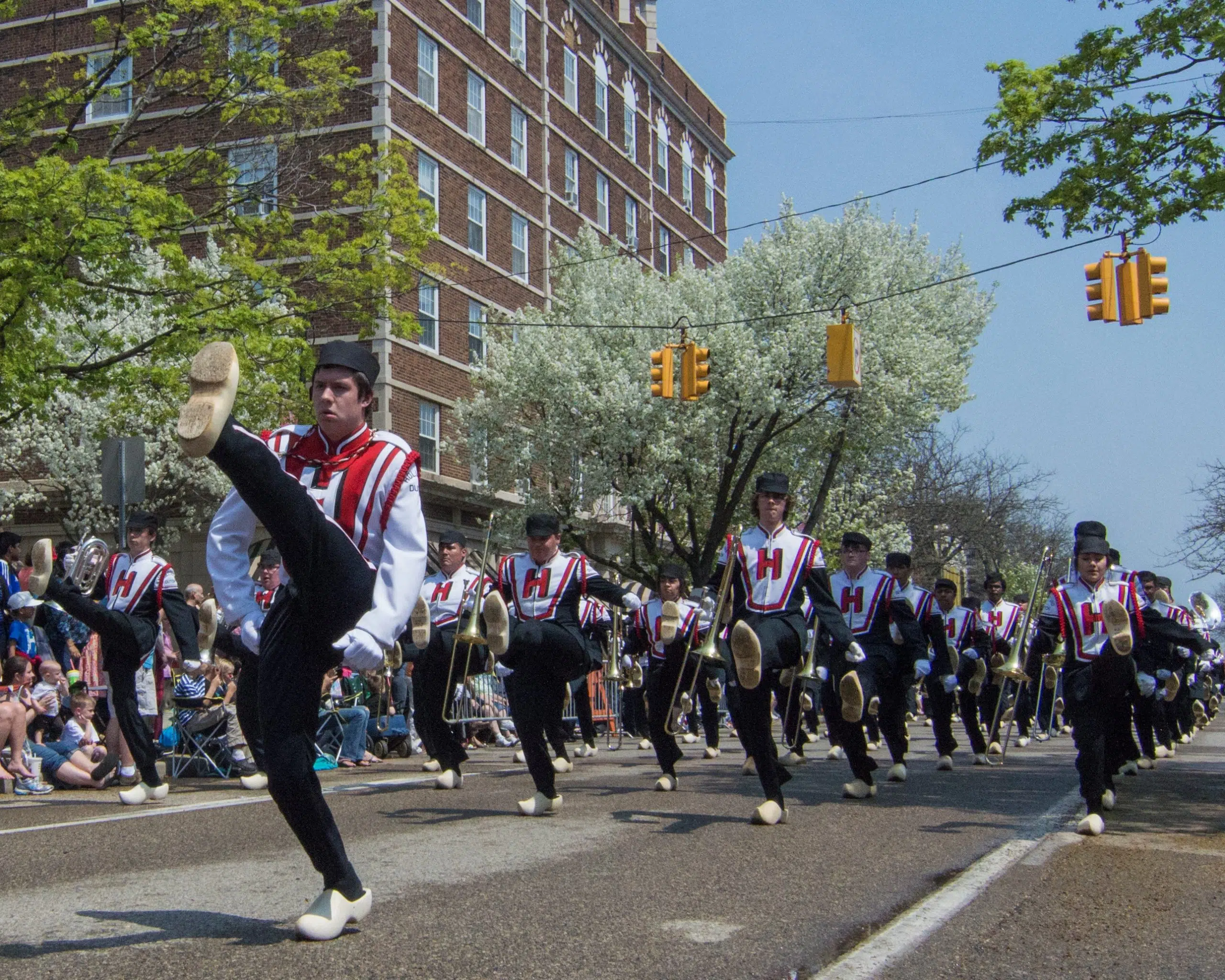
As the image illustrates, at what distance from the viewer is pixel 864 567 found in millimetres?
12383

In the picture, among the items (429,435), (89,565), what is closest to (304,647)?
(89,565)

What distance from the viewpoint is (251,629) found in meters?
5.18

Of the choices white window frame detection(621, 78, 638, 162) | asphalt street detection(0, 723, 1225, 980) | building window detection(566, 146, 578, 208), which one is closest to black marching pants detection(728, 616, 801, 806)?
asphalt street detection(0, 723, 1225, 980)

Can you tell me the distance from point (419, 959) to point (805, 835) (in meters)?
3.75

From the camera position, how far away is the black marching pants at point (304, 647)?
4.53 metres

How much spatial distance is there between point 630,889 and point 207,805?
4920 millimetres

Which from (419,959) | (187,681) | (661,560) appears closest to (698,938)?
(419,959)

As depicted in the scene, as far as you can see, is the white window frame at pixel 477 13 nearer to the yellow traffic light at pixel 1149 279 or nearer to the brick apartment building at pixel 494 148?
the brick apartment building at pixel 494 148

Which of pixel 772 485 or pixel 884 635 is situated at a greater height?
pixel 772 485

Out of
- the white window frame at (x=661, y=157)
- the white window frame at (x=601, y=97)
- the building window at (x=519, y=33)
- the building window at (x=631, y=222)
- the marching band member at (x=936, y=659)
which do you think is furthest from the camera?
the white window frame at (x=661, y=157)

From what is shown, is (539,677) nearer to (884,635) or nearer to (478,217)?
(884,635)

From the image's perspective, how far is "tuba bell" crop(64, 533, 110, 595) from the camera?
10688mm

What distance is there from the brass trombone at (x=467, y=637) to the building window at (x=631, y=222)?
39.8 metres

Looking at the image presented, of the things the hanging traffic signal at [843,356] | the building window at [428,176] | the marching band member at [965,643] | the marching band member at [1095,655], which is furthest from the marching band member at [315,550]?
the building window at [428,176]
